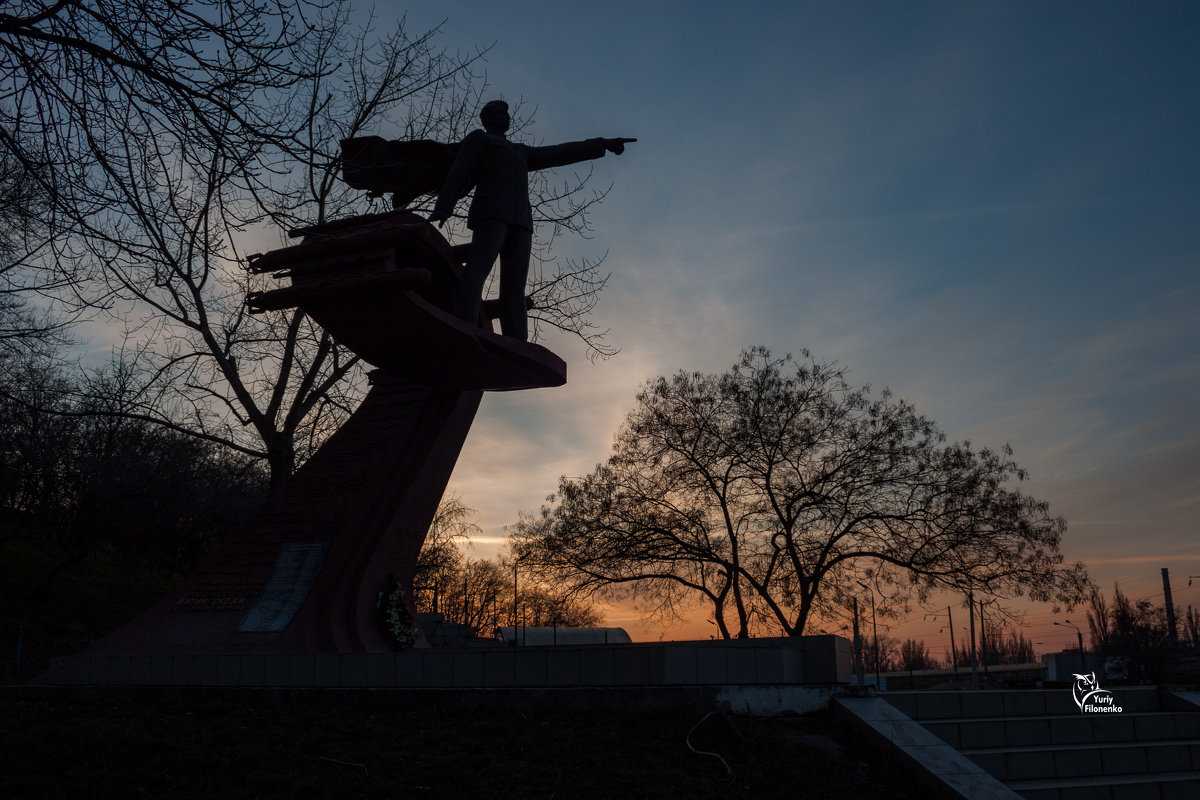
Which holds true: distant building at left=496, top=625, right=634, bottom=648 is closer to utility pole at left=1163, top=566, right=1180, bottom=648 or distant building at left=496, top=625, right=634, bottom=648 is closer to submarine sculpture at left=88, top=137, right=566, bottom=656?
submarine sculpture at left=88, top=137, right=566, bottom=656

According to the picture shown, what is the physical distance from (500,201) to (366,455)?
327 cm

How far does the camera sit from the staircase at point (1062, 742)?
698 centimetres

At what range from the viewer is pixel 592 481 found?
19.9 metres

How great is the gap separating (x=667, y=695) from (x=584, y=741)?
0.80 metres

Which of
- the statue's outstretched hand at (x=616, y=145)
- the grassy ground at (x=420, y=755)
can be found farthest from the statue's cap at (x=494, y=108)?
the grassy ground at (x=420, y=755)

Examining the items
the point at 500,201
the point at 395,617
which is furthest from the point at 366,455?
the point at 500,201

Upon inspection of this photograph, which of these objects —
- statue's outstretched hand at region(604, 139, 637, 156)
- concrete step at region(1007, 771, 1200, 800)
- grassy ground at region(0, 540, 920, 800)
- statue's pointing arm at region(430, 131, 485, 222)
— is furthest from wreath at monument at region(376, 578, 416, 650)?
concrete step at region(1007, 771, 1200, 800)

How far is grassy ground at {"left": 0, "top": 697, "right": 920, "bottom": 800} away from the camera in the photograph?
5312mm

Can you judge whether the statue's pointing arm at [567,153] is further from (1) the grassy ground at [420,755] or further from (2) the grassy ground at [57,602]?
(2) the grassy ground at [57,602]

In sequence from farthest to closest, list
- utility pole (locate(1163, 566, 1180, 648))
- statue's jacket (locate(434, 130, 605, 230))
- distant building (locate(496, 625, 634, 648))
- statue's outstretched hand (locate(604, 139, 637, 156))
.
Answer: utility pole (locate(1163, 566, 1180, 648)), distant building (locate(496, 625, 634, 648)), statue's outstretched hand (locate(604, 139, 637, 156)), statue's jacket (locate(434, 130, 605, 230))

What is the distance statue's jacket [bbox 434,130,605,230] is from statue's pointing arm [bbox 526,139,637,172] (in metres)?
0.01

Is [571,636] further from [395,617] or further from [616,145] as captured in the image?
[616,145]

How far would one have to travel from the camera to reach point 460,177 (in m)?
9.58

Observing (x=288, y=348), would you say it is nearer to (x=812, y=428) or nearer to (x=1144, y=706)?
(x=812, y=428)
